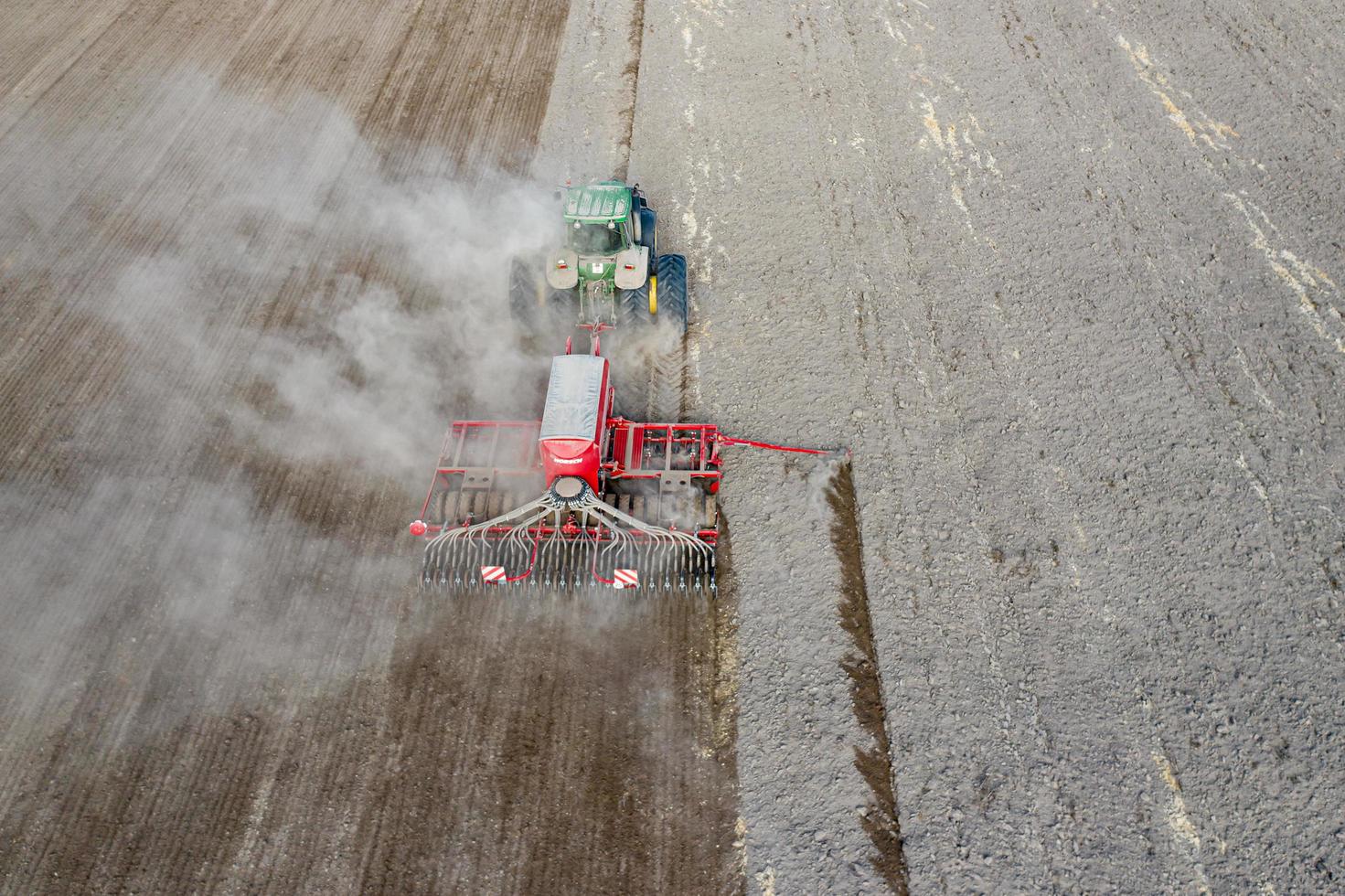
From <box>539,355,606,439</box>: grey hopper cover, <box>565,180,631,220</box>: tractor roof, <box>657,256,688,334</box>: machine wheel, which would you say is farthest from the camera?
<box>657,256,688,334</box>: machine wheel

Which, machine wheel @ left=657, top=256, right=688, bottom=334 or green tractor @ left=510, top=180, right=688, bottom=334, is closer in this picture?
green tractor @ left=510, top=180, right=688, bottom=334

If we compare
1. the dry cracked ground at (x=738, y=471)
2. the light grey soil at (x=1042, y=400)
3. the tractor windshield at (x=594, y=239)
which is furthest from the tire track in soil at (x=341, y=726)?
the tractor windshield at (x=594, y=239)

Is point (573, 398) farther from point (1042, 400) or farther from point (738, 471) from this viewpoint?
point (1042, 400)

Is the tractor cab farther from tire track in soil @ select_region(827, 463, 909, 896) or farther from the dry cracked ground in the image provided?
tire track in soil @ select_region(827, 463, 909, 896)

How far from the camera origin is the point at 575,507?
7.96m

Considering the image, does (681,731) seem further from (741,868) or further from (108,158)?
(108,158)

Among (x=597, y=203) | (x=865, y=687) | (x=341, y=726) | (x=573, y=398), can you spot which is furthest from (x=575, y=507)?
(x=597, y=203)

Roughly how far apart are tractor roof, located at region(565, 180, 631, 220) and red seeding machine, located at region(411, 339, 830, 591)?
1991 millimetres

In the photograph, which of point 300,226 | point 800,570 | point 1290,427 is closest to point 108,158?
point 300,226

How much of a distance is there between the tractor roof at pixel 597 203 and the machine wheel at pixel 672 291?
43.2 inches

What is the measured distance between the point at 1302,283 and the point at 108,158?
61.0 feet

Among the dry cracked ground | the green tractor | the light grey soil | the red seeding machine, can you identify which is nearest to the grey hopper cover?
the red seeding machine

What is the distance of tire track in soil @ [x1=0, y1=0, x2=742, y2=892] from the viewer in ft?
23.0

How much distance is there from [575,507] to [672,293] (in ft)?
12.2
